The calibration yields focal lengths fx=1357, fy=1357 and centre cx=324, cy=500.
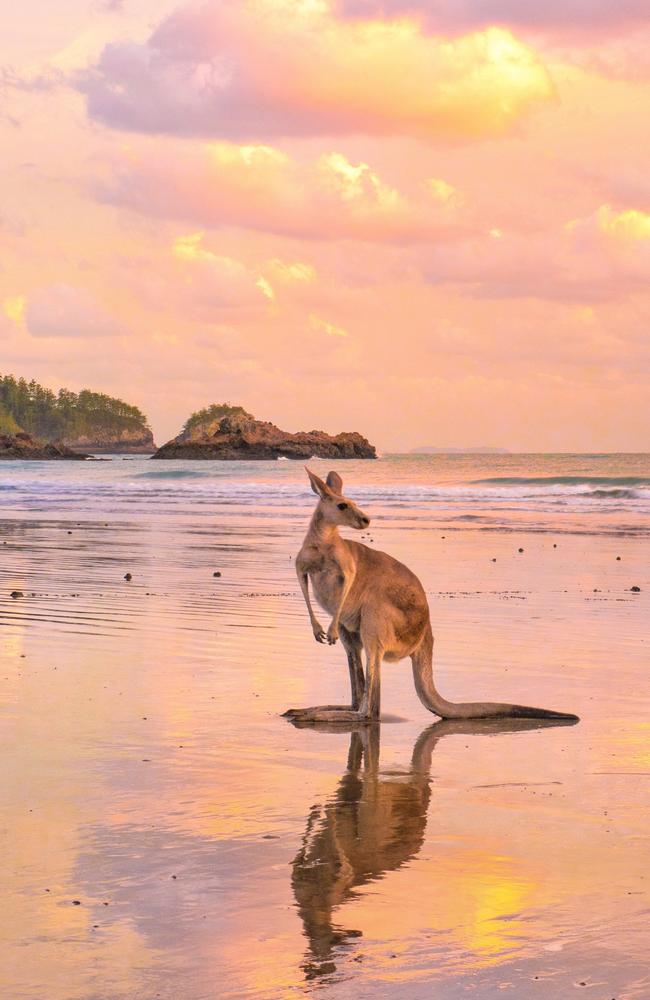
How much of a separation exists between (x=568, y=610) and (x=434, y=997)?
9.28 m

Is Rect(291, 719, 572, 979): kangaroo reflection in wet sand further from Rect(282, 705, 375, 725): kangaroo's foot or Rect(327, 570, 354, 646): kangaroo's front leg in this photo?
Rect(327, 570, 354, 646): kangaroo's front leg

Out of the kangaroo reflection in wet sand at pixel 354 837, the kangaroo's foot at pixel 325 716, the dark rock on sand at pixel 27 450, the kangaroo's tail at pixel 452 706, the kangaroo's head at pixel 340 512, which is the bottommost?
the kangaroo reflection in wet sand at pixel 354 837

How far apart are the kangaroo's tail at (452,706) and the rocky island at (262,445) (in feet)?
362

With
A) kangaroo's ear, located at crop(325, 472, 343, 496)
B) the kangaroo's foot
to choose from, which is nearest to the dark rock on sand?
kangaroo's ear, located at crop(325, 472, 343, 496)

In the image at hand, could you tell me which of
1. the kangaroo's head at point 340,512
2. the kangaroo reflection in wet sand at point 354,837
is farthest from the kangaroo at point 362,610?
the kangaroo reflection in wet sand at point 354,837

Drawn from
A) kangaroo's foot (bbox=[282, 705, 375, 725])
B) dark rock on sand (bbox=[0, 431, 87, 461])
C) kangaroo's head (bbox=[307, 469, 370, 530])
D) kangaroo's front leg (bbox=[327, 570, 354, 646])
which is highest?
dark rock on sand (bbox=[0, 431, 87, 461])

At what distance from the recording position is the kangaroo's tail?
7.45m

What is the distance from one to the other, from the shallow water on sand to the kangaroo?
14 cm

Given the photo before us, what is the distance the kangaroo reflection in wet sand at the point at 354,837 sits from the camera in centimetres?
409

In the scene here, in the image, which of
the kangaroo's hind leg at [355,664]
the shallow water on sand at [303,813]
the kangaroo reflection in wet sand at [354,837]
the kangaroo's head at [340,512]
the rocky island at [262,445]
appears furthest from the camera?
the rocky island at [262,445]

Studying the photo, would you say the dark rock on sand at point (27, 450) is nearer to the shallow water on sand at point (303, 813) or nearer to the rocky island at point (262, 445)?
the rocky island at point (262, 445)

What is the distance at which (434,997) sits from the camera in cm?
357

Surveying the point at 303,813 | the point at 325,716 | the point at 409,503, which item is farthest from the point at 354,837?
the point at 409,503

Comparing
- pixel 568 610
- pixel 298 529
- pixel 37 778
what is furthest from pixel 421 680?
pixel 298 529
